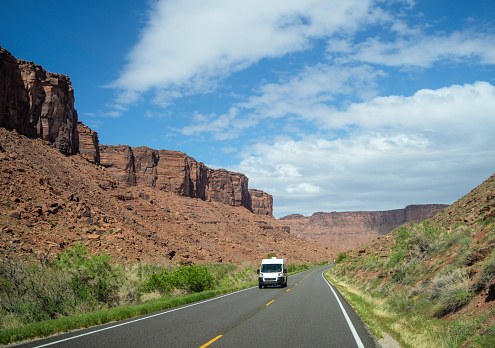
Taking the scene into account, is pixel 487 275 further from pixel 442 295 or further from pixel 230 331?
pixel 230 331

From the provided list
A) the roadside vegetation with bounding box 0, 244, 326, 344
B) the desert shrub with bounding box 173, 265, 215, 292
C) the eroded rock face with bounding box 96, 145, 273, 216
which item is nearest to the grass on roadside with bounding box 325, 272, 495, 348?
the roadside vegetation with bounding box 0, 244, 326, 344

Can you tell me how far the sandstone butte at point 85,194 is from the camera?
125ft

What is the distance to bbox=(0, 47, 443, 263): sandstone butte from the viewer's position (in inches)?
1496

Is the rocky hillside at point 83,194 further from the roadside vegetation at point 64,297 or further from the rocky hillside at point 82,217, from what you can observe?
the roadside vegetation at point 64,297

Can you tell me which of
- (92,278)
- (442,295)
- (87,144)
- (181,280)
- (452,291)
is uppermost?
(87,144)

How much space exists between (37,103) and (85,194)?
18677mm

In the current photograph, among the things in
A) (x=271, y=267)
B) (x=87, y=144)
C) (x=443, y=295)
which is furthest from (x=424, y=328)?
(x=87, y=144)

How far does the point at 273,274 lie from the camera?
27.5 metres

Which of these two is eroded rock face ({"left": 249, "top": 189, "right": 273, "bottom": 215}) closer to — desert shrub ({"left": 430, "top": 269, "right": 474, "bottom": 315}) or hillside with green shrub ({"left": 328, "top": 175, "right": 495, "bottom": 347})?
hillside with green shrub ({"left": 328, "top": 175, "right": 495, "bottom": 347})

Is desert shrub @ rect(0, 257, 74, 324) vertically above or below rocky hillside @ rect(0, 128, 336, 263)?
below

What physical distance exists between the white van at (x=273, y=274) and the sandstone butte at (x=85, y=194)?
16.3 meters

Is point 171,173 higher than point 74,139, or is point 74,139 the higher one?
point 171,173

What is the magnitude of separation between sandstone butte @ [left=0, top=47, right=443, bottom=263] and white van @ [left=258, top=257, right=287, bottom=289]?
16328 millimetres

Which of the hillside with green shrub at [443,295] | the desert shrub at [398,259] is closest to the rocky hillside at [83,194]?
the hillside with green shrub at [443,295]
